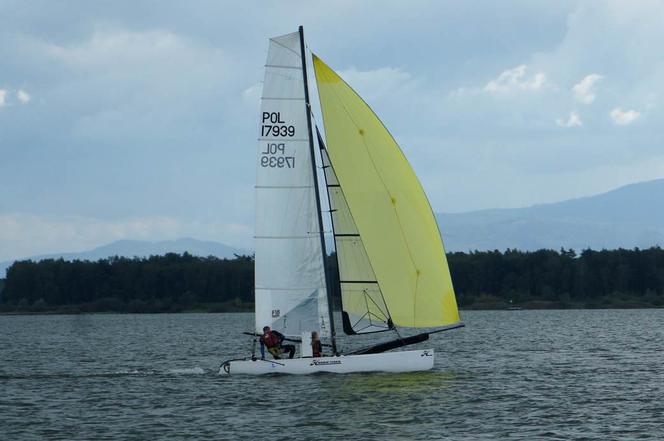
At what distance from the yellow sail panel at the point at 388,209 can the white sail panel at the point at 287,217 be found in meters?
1.15

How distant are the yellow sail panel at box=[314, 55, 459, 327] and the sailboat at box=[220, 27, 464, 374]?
4 centimetres

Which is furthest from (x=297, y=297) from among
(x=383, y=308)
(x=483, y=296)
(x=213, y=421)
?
(x=483, y=296)

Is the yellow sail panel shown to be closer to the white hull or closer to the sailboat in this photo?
the sailboat

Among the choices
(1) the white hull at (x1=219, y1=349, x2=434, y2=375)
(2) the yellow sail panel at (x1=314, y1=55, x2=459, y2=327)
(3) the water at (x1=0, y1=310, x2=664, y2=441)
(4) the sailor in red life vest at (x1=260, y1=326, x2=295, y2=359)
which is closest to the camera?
(3) the water at (x1=0, y1=310, x2=664, y2=441)

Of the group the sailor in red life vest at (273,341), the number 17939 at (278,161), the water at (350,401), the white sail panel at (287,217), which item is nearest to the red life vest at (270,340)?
the sailor in red life vest at (273,341)

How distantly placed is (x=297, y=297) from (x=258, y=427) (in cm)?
1004

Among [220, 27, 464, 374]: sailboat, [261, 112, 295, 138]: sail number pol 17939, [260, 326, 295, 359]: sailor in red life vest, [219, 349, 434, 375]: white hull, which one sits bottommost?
[219, 349, 434, 375]: white hull

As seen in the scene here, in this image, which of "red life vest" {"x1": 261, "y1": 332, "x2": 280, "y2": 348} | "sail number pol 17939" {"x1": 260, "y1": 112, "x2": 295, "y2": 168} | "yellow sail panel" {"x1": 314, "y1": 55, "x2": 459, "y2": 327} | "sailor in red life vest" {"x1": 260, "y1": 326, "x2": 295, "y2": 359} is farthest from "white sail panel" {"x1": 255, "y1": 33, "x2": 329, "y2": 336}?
"yellow sail panel" {"x1": 314, "y1": 55, "x2": 459, "y2": 327}

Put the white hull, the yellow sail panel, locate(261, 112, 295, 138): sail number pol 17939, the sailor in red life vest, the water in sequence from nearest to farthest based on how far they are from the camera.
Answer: the water → the white hull → the yellow sail panel → locate(261, 112, 295, 138): sail number pol 17939 → the sailor in red life vest

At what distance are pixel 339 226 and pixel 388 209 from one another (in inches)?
79.9

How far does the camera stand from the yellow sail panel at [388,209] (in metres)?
41.3

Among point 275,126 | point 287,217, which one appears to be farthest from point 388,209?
point 275,126

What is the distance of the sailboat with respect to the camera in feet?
136

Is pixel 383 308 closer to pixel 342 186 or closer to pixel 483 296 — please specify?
pixel 342 186
